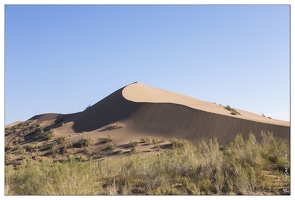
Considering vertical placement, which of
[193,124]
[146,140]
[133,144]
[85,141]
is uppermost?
[193,124]

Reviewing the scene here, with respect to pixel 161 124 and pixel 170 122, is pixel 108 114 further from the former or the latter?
pixel 170 122

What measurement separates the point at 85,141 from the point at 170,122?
9.23m

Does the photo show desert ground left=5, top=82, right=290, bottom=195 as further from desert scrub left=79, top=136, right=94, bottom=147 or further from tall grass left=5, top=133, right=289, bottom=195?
tall grass left=5, top=133, right=289, bottom=195

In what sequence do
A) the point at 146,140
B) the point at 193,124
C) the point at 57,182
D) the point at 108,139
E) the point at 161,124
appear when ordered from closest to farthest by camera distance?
the point at 57,182, the point at 146,140, the point at 108,139, the point at 193,124, the point at 161,124

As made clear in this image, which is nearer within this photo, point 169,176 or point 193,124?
point 169,176

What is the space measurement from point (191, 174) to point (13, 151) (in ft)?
89.4

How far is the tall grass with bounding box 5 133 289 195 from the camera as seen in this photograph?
9.79 metres

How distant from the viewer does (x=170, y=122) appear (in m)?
34.7

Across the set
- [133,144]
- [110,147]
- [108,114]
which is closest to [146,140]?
[133,144]

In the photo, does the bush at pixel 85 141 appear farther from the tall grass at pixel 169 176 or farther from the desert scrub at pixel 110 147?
the tall grass at pixel 169 176

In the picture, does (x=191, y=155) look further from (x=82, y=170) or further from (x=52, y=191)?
(x=52, y=191)

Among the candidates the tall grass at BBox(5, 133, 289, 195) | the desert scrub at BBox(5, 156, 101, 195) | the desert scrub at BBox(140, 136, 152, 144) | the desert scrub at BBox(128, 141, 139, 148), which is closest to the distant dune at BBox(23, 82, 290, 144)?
the desert scrub at BBox(140, 136, 152, 144)

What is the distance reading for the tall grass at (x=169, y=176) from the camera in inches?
385

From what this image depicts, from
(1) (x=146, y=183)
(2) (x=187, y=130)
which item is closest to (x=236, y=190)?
(1) (x=146, y=183)
